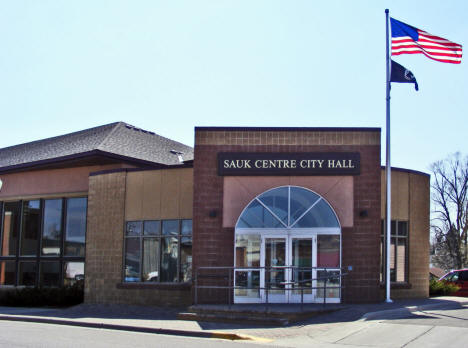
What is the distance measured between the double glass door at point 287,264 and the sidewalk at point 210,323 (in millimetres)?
1223

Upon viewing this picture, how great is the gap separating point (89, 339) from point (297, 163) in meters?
8.96

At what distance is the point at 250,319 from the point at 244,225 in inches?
155

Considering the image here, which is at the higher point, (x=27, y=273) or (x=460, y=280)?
(x=460, y=280)

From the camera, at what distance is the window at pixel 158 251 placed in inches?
864

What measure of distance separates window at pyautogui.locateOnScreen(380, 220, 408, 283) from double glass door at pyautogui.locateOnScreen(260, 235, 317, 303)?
3.69 meters

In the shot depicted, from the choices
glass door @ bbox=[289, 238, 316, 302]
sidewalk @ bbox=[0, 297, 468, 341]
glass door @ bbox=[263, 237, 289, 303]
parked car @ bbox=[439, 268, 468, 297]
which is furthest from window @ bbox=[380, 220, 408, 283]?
parked car @ bbox=[439, 268, 468, 297]

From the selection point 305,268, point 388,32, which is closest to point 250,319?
point 305,268

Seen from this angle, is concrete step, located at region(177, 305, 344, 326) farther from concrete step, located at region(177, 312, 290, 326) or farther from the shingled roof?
the shingled roof

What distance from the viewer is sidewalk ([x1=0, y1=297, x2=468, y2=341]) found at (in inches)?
588

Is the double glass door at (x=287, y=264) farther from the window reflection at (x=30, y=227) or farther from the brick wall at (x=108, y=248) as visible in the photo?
the window reflection at (x=30, y=227)

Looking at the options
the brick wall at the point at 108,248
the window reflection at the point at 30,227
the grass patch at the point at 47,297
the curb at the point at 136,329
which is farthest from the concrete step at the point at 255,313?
the window reflection at the point at 30,227

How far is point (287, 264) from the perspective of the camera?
19344 mm

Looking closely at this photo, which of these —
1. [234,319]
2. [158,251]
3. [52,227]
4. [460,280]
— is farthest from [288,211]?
[52,227]

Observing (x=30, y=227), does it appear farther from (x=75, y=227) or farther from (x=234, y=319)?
(x=234, y=319)
